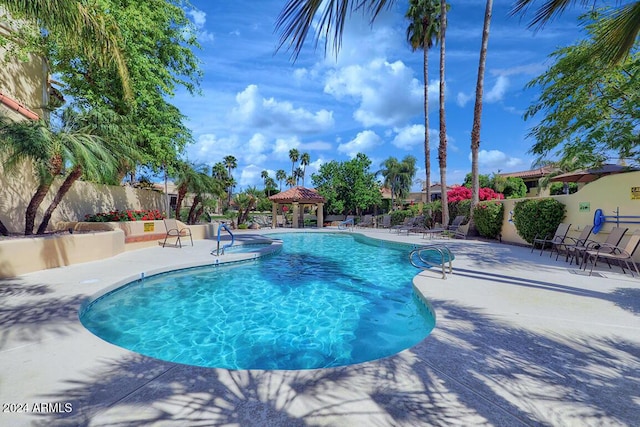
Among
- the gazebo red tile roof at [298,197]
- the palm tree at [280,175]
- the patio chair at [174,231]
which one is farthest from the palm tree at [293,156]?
the patio chair at [174,231]

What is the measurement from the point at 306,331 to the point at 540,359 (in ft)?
11.0

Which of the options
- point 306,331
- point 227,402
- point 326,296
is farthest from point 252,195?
point 227,402

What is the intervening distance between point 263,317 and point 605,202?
10.6 meters

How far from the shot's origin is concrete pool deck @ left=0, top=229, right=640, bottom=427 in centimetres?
225

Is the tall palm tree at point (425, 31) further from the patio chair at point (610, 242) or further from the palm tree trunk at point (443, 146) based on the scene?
the patio chair at point (610, 242)

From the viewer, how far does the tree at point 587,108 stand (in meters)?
9.30

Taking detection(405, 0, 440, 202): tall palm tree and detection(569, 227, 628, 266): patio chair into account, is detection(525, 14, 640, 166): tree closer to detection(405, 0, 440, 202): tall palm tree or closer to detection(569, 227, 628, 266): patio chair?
detection(569, 227, 628, 266): patio chair

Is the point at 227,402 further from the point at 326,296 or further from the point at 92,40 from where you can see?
the point at 92,40

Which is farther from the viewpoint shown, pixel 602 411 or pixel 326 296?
pixel 326 296

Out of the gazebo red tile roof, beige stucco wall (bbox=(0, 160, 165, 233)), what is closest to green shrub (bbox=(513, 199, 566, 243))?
the gazebo red tile roof

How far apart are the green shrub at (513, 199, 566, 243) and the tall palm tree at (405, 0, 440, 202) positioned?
10384 mm

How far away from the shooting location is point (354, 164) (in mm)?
30281

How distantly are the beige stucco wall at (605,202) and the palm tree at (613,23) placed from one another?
26.3 feet

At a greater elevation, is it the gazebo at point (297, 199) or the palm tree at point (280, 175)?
the palm tree at point (280, 175)
